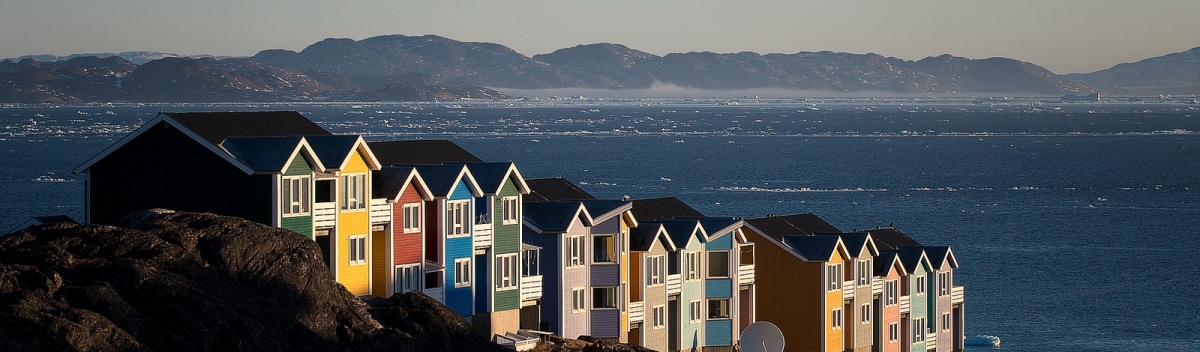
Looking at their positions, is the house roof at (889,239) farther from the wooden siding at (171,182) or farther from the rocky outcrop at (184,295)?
the rocky outcrop at (184,295)

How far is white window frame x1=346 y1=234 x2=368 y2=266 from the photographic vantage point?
38.0m

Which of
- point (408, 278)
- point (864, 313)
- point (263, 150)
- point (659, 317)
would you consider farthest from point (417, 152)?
point (864, 313)

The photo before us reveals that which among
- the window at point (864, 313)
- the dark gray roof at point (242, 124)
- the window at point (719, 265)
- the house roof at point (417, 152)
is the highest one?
the dark gray roof at point (242, 124)

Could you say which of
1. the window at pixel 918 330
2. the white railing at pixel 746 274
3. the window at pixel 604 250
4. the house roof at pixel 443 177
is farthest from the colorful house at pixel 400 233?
the window at pixel 918 330

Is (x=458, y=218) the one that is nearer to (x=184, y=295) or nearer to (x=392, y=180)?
(x=392, y=180)

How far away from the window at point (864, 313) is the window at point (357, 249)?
941 inches

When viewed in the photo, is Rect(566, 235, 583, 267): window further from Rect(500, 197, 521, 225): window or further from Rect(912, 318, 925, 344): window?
Rect(912, 318, 925, 344): window

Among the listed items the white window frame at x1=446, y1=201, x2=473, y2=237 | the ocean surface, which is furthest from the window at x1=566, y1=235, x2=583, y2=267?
the ocean surface

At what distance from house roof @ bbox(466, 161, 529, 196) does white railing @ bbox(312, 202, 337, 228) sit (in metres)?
6.14

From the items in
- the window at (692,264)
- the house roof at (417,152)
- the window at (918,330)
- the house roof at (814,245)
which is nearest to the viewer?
the house roof at (417,152)

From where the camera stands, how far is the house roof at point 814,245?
54375mm

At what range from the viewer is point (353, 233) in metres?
38.2

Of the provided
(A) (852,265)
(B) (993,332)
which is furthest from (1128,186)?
(A) (852,265)

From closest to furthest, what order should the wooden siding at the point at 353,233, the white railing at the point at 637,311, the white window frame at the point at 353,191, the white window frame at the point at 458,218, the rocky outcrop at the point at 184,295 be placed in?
1. the rocky outcrop at the point at 184,295
2. the wooden siding at the point at 353,233
3. the white window frame at the point at 353,191
4. the white window frame at the point at 458,218
5. the white railing at the point at 637,311
